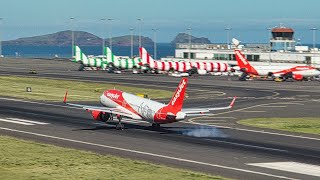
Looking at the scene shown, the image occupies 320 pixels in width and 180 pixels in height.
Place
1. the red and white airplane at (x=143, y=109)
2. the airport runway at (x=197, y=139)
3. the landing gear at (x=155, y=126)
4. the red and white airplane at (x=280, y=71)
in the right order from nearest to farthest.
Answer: the airport runway at (x=197, y=139) < the red and white airplane at (x=143, y=109) < the landing gear at (x=155, y=126) < the red and white airplane at (x=280, y=71)

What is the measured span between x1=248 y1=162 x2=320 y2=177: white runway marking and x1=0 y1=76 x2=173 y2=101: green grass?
223ft

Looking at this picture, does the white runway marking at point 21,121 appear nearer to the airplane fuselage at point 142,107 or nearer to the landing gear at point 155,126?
the airplane fuselage at point 142,107

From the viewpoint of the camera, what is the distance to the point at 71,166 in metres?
48.8

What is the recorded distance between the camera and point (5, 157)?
5259 cm

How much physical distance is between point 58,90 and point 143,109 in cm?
7011

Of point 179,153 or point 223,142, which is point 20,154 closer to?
point 179,153

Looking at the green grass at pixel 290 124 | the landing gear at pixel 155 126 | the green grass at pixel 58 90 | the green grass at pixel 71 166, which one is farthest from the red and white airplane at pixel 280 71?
the green grass at pixel 71 166

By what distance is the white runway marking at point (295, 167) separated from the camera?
49.3m

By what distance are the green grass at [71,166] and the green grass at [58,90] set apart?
61545 millimetres

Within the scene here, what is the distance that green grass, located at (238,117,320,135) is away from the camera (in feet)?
253

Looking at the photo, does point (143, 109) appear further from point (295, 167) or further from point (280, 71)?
point (280, 71)

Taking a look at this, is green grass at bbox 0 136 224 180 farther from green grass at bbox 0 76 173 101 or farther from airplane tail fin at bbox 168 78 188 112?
green grass at bbox 0 76 173 101

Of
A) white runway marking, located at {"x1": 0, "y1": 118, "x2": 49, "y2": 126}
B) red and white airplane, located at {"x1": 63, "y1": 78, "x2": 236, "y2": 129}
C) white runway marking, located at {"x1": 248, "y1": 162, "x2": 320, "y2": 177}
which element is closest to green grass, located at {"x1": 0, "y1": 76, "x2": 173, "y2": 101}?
white runway marking, located at {"x1": 0, "y1": 118, "x2": 49, "y2": 126}

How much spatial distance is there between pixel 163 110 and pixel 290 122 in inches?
870
